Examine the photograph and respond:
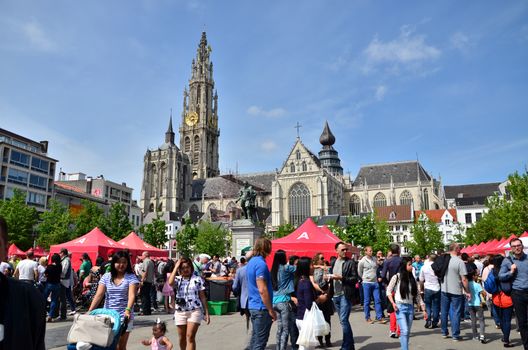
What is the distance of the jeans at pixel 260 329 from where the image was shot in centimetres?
505

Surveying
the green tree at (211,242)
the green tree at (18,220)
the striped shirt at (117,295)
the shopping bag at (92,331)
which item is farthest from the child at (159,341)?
the green tree at (211,242)

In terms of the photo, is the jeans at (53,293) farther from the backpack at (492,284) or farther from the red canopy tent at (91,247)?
the backpack at (492,284)

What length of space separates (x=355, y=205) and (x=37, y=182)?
2022 inches

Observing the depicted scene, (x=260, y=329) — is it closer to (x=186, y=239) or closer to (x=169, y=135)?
(x=186, y=239)

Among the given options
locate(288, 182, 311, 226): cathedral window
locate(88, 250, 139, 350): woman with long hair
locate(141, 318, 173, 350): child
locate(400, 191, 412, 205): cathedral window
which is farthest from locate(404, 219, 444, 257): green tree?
locate(88, 250, 139, 350): woman with long hair

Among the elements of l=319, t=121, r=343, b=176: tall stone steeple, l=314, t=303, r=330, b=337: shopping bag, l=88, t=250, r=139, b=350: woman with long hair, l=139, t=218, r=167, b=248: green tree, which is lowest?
l=314, t=303, r=330, b=337: shopping bag

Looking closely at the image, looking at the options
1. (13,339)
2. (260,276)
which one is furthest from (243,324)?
(13,339)

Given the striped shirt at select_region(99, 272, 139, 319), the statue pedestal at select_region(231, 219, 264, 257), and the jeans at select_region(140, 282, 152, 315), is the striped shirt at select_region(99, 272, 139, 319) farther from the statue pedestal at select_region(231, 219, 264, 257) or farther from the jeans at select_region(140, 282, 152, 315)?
the statue pedestal at select_region(231, 219, 264, 257)

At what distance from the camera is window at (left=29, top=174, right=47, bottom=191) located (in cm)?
4634

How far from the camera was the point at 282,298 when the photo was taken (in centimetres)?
627

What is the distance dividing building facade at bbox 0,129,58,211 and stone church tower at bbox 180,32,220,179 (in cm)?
4587

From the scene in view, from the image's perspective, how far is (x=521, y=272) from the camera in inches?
271

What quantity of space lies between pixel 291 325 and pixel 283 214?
189ft

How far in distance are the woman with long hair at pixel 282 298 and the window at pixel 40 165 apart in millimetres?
48640
